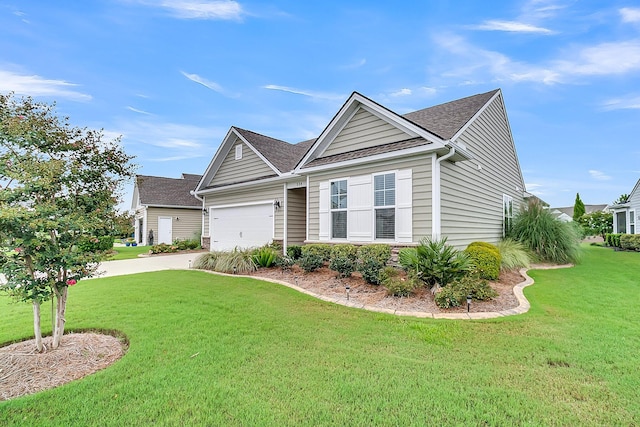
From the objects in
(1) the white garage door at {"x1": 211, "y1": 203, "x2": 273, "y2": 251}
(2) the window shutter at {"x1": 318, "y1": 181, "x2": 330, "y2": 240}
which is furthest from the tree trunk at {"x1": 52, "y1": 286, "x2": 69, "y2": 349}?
(1) the white garage door at {"x1": 211, "y1": 203, "x2": 273, "y2": 251}

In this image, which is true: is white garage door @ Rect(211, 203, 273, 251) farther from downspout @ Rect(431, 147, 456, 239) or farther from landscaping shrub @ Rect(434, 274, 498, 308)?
landscaping shrub @ Rect(434, 274, 498, 308)

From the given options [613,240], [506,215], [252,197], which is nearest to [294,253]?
[252,197]

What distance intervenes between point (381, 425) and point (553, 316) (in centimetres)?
425

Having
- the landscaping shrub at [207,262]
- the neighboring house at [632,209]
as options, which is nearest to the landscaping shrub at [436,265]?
the landscaping shrub at [207,262]

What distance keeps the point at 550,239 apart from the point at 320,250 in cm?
850

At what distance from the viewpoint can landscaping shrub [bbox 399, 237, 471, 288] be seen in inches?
237

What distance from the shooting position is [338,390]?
2.61 metres

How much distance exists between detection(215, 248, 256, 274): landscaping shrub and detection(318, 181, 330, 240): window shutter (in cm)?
234

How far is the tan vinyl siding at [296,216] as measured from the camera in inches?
454

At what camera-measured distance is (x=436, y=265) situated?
6027 millimetres

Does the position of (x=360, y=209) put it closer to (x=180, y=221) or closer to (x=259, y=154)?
(x=259, y=154)

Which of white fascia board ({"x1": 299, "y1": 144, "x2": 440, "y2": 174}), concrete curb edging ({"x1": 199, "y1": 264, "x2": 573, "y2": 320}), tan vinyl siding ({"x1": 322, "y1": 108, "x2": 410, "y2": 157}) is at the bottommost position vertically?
concrete curb edging ({"x1": 199, "y1": 264, "x2": 573, "y2": 320})

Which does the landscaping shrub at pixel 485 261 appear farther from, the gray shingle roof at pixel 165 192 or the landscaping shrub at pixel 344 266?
the gray shingle roof at pixel 165 192

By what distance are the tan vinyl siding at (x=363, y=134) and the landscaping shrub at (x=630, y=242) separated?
1836 centimetres
